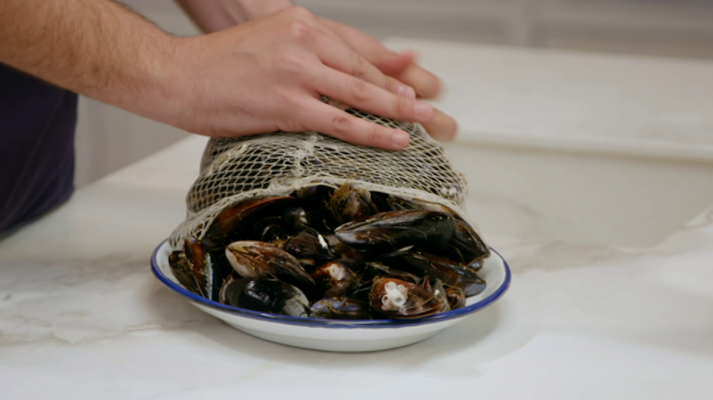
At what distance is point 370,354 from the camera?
664 millimetres

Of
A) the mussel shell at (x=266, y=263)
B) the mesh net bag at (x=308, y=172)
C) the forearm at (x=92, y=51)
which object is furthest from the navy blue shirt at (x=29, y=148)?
the mussel shell at (x=266, y=263)

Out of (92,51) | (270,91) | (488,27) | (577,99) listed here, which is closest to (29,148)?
(92,51)

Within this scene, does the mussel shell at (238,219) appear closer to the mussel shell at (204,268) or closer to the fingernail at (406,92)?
the mussel shell at (204,268)

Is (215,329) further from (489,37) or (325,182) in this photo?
(489,37)

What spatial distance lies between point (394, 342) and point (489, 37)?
2.99m

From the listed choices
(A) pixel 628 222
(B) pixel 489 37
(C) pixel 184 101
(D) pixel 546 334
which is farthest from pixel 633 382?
(B) pixel 489 37

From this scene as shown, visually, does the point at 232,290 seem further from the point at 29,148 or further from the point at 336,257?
the point at 29,148

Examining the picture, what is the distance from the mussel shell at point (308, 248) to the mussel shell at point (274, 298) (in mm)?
37

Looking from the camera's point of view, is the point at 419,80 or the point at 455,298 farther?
the point at 419,80

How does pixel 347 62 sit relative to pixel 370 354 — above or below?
above

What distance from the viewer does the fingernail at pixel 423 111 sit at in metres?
0.86

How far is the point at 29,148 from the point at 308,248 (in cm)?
49

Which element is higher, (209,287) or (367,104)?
(367,104)

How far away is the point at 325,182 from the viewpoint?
711 mm
